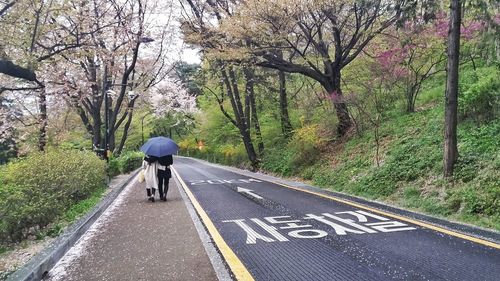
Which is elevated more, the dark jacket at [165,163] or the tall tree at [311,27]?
the tall tree at [311,27]

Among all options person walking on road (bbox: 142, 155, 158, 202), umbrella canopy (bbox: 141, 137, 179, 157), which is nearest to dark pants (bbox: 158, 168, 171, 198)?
person walking on road (bbox: 142, 155, 158, 202)

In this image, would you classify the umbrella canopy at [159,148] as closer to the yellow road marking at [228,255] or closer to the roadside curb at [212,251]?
the roadside curb at [212,251]

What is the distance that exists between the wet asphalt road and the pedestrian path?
1.97 ft

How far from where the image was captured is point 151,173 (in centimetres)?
1168

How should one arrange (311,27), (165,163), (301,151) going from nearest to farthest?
(165,163)
(311,27)
(301,151)

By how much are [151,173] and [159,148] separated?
1.00 metres

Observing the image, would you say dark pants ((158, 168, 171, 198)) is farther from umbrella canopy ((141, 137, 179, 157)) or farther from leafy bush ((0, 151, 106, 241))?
leafy bush ((0, 151, 106, 241))

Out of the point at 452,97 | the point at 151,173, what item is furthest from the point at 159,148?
the point at 452,97

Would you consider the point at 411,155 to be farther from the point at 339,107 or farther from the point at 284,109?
the point at 284,109

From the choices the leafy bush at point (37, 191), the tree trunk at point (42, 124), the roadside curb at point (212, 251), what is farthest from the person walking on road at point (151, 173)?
the tree trunk at point (42, 124)

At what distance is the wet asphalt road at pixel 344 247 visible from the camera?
4.65 meters

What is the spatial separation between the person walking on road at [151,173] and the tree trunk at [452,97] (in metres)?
7.50

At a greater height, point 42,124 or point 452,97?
point 452,97

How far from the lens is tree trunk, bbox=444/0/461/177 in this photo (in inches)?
359
